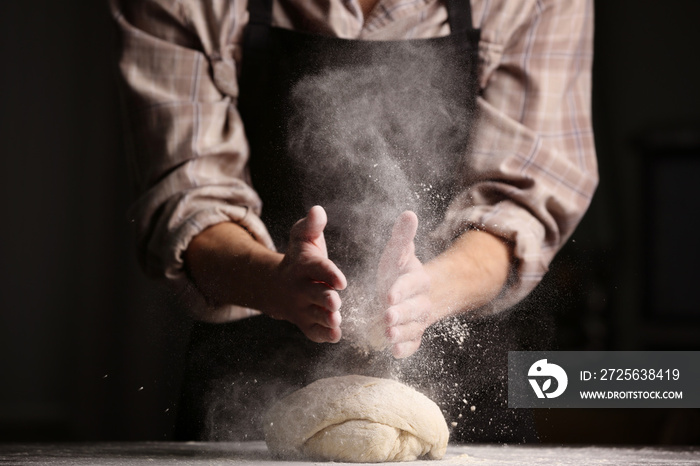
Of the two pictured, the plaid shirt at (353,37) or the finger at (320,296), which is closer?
the finger at (320,296)

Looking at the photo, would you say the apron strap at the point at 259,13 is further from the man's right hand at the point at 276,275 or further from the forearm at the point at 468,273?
the forearm at the point at 468,273

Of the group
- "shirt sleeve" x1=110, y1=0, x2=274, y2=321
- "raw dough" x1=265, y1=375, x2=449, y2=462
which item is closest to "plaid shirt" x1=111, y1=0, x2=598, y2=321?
"shirt sleeve" x1=110, y1=0, x2=274, y2=321

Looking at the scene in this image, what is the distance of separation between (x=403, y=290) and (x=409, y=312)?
33 millimetres

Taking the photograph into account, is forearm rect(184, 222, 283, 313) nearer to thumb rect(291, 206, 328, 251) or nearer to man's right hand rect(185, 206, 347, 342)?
man's right hand rect(185, 206, 347, 342)

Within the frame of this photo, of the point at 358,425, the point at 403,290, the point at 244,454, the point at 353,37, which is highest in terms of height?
the point at 353,37

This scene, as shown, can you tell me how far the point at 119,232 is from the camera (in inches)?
53.1

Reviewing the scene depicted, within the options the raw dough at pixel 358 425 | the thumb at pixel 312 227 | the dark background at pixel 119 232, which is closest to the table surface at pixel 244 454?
the raw dough at pixel 358 425

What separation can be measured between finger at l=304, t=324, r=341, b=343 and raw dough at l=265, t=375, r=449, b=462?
62 mm

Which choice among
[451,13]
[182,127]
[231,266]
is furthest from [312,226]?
[451,13]

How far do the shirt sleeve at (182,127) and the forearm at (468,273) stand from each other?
0.29 m

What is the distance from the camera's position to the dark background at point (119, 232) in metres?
1.30

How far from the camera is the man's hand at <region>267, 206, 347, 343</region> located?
0.92m

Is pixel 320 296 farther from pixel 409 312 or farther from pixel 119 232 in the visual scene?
pixel 119 232

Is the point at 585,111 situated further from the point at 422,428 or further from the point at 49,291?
the point at 49,291
